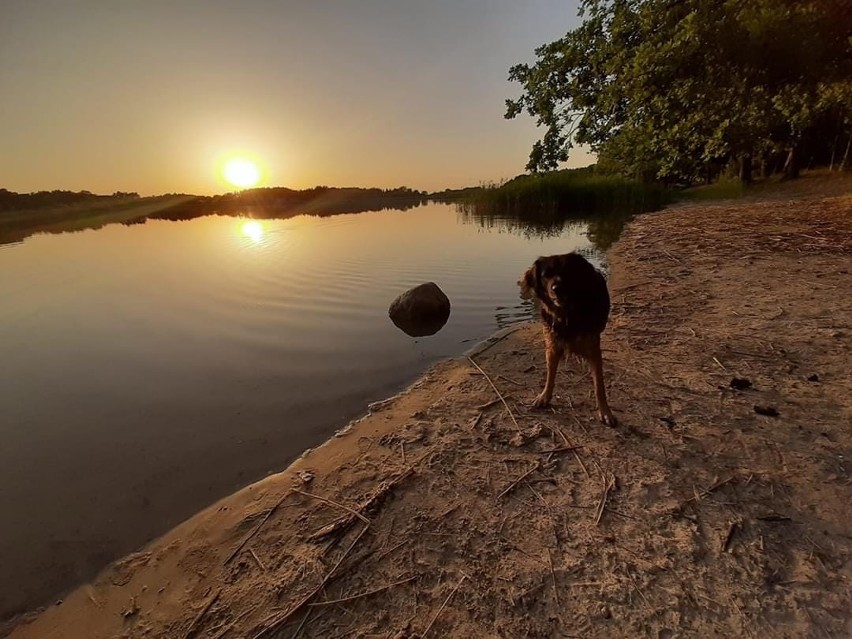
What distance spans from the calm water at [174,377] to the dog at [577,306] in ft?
8.00

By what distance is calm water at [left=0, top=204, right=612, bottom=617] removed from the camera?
Result: 336 centimetres

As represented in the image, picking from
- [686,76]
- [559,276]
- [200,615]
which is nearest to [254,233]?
[686,76]

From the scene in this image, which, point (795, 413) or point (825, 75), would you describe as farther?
point (825, 75)

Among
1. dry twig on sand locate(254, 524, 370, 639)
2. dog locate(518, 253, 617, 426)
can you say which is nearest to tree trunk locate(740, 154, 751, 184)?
dog locate(518, 253, 617, 426)

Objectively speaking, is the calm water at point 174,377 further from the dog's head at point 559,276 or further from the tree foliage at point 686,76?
the tree foliage at point 686,76

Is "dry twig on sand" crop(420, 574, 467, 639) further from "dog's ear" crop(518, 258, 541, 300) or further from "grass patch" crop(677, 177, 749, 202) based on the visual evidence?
"grass patch" crop(677, 177, 749, 202)

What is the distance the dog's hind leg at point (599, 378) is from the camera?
3.61 meters

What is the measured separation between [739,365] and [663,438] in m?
1.80

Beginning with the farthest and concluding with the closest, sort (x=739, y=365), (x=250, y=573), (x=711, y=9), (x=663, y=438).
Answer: (x=711, y=9)
(x=739, y=365)
(x=663, y=438)
(x=250, y=573)

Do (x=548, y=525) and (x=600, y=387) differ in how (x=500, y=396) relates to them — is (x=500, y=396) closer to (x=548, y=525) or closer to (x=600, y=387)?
(x=600, y=387)

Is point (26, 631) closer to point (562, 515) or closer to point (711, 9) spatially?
point (562, 515)

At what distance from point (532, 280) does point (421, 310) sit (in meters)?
3.95

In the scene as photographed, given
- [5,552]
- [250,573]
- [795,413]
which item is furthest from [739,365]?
[5,552]

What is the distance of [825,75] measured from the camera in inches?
401
